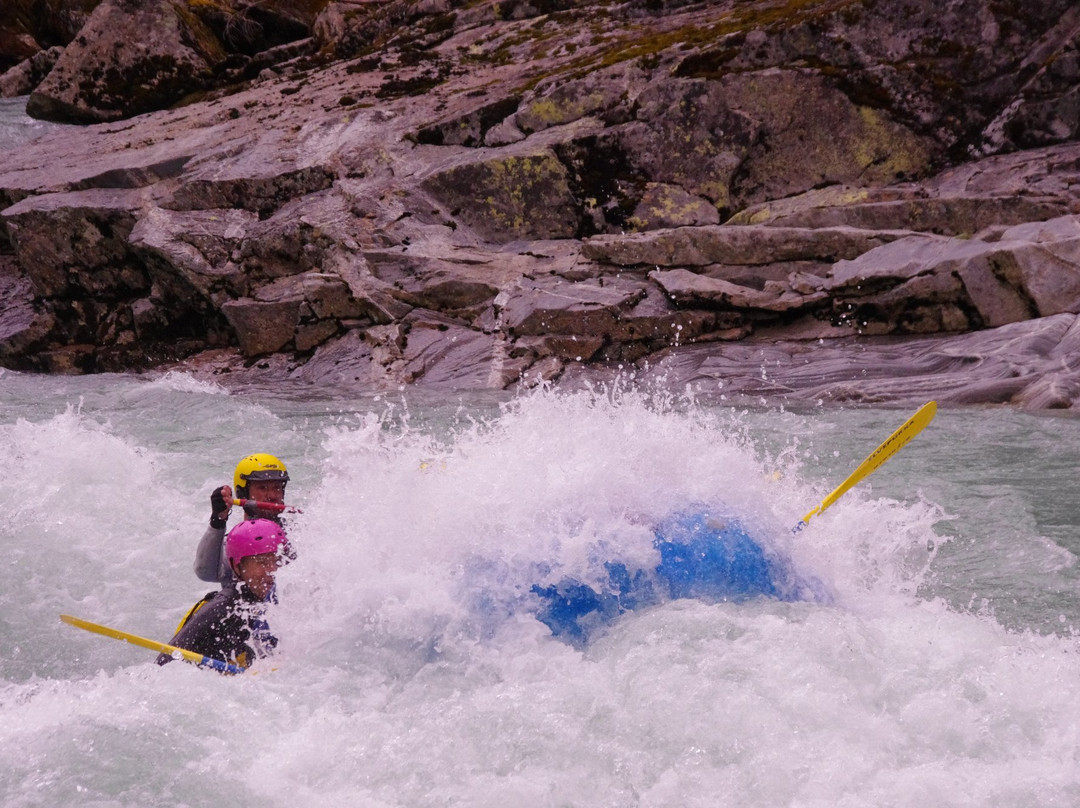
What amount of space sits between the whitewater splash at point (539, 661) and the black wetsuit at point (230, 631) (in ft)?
0.45

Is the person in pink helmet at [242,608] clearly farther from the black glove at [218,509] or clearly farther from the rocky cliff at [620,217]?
the rocky cliff at [620,217]

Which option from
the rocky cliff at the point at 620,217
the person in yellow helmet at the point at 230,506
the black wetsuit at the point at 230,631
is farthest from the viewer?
the rocky cliff at the point at 620,217

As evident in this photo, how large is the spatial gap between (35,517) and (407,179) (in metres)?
9.80

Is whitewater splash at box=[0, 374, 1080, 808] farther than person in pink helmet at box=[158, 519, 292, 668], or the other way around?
person in pink helmet at box=[158, 519, 292, 668]

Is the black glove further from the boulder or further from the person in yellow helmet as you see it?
the boulder

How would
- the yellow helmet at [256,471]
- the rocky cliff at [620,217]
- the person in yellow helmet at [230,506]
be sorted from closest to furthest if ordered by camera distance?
the person in yellow helmet at [230,506]
the yellow helmet at [256,471]
the rocky cliff at [620,217]

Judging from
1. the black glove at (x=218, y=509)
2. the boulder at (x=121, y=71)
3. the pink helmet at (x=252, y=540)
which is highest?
the boulder at (x=121, y=71)

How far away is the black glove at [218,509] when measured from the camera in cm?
477

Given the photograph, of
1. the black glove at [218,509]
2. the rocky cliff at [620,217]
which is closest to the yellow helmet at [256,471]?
the black glove at [218,509]

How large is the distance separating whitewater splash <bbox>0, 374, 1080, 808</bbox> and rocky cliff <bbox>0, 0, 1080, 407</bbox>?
515 cm

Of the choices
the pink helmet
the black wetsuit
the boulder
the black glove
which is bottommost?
the black wetsuit

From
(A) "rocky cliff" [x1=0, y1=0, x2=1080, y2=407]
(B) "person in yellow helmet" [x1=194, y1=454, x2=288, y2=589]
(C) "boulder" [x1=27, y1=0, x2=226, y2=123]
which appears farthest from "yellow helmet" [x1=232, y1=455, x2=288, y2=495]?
(C) "boulder" [x1=27, y1=0, x2=226, y2=123]

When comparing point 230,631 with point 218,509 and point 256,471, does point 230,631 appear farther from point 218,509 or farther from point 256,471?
point 256,471

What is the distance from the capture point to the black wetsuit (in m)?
4.56
